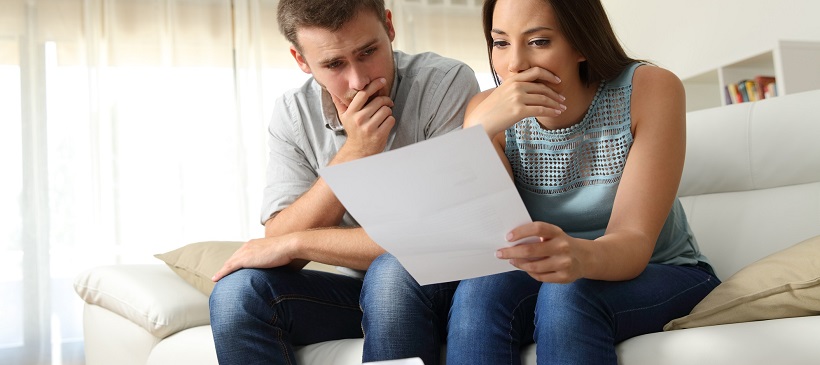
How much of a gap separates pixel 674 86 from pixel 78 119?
3.48 meters

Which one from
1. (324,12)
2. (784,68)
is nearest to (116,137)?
(324,12)

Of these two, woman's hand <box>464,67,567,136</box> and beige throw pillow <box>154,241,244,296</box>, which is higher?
woman's hand <box>464,67,567,136</box>

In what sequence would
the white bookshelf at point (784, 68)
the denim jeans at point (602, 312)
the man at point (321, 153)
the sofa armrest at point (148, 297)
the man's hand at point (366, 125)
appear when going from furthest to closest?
the white bookshelf at point (784, 68) → the sofa armrest at point (148, 297) → the man's hand at point (366, 125) → the man at point (321, 153) → the denim jeans at point (602, 312)

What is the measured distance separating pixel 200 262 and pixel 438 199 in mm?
1101

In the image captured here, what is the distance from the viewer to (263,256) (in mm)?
1411

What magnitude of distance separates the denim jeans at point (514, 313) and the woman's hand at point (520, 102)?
0.25m

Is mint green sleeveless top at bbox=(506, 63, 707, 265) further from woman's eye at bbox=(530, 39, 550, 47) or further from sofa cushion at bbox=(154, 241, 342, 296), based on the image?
sofa cushion at bbox=(154, 241, 342, 296)

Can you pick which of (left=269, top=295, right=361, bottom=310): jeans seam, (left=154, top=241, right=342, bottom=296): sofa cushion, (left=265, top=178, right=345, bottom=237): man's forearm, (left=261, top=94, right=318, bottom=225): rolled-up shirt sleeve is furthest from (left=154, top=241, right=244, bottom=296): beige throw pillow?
(left=269, top=295, right=361, bottom=310): jeans seam

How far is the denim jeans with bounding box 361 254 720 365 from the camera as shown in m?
1.06

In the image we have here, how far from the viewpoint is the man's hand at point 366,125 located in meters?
1.50

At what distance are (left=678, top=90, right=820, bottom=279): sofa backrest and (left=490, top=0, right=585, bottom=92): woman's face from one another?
66cm

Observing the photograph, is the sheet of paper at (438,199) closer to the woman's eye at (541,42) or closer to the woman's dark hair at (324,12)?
the woman's eye at (541,42)

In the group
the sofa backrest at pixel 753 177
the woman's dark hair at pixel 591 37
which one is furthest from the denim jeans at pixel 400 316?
the sofa backrest at pixel 753 177

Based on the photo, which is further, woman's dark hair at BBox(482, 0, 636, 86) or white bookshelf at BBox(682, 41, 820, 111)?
white bookshelf at BBox(682, 41, 820, 111)
